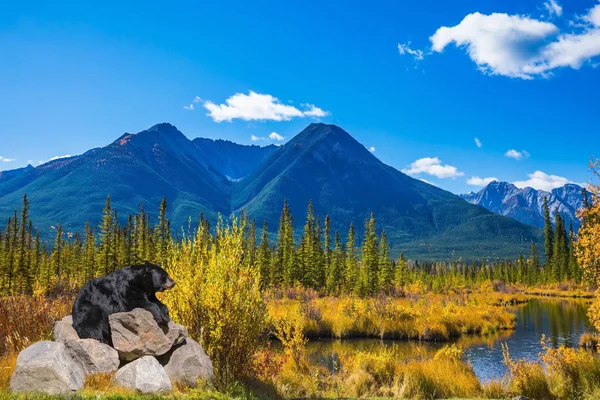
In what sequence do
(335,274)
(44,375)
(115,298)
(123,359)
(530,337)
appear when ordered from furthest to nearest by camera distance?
1. (335,274)
2. (530,337)
3. (115,298)
4. (123,359)
5. (44,375)

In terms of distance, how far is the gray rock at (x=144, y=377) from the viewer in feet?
32.6

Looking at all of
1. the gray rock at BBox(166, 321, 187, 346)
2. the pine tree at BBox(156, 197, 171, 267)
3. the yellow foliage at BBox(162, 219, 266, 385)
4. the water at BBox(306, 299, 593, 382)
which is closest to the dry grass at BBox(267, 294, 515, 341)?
the water at BBox(306, 299, 593, 382)

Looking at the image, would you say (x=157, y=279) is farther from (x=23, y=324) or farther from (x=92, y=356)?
(x=23, y=324)

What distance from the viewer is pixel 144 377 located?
10039mm

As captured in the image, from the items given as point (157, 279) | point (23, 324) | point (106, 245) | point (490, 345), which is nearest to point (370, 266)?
point (490, 345)

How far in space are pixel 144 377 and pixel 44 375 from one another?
2.00 metres

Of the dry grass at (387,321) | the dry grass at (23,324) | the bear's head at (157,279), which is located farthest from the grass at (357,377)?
the dry grass at (387,321)

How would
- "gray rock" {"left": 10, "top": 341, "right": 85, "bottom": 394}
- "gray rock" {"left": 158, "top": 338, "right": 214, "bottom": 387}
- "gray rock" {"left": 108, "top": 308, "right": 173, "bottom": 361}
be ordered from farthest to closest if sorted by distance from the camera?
"gray rock" {"left": 108, "top": 308, "right": 173, "bottom": 361}, "gray rock" {"left": 158, "top": 338, "right": 214, "bottom": 387}, "gray rock" {"left": 10, "top": 341, "right": 85, "bottom": 394}

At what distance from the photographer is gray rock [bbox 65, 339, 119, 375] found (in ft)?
34.3

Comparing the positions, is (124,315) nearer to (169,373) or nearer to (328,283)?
(169,373)

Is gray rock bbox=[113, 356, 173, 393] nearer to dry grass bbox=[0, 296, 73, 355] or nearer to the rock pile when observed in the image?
the rock pile

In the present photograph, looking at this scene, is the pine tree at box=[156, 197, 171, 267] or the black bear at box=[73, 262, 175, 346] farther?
the pine tree at box=[156, 197, 171, 267]

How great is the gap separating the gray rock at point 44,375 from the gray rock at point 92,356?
0.51 m

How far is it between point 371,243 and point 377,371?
48909 mm
